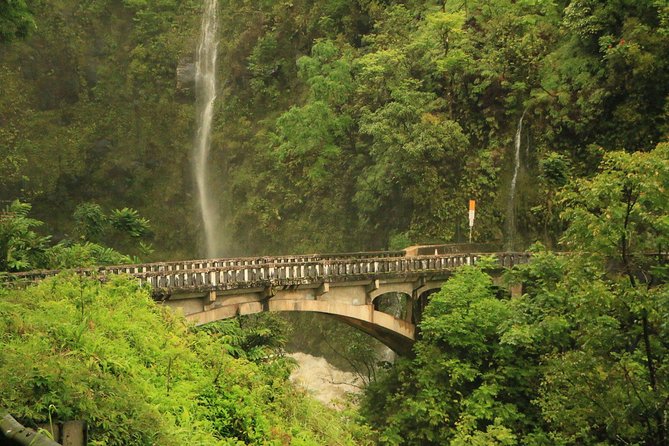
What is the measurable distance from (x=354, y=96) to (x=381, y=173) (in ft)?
24.4

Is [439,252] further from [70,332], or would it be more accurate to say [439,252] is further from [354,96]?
[70,332]

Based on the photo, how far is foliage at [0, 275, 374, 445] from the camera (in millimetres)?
9234

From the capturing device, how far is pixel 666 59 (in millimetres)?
29312

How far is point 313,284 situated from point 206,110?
34.2m

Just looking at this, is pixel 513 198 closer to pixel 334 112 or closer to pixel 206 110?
pixel 334 112

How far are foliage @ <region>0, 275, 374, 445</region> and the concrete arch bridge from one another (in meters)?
4.65

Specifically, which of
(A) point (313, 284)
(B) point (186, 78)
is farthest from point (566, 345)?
(B) point (186, 78)

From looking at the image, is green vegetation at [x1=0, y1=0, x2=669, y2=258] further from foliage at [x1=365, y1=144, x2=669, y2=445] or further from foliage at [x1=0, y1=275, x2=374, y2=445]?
foliage at [x1=0, y1=275, x2=374, y2=445]

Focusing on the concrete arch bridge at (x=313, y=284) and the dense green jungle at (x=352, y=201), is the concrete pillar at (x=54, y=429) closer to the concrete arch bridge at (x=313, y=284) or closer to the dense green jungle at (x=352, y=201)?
the dense green jungle at (x=352, y=201)

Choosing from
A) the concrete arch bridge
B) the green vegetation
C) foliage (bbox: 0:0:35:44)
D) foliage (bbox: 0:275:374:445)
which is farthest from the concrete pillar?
foliage (bbox: 0:0:35:44)

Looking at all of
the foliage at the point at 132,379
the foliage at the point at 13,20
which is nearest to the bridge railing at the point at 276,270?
the foliage at the point at 132,379

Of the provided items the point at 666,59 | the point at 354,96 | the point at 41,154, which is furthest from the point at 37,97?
the point at 666,59

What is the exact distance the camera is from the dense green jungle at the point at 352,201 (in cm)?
1391

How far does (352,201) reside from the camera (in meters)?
43.5
